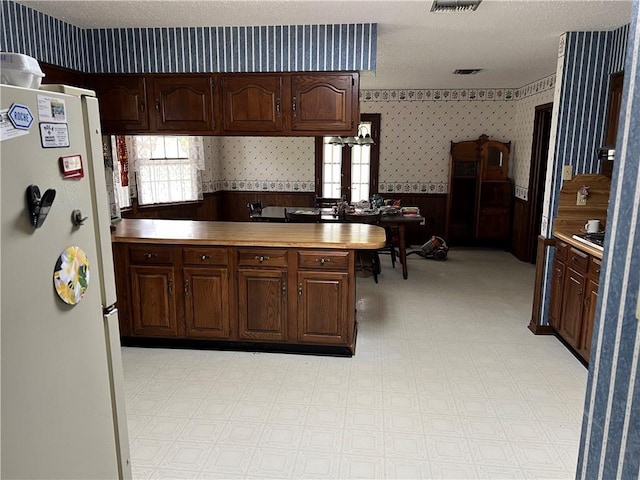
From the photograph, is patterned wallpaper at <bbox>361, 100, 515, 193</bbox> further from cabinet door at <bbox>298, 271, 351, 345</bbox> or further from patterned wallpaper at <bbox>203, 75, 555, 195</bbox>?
cabinet door at <bbox>298, 271, 351, 345</bbox>

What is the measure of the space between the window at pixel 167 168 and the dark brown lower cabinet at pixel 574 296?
15.2ft

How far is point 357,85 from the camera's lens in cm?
353

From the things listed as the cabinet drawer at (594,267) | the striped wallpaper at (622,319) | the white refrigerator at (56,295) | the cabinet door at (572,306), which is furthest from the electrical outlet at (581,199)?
the white refrigerator at (56,295)

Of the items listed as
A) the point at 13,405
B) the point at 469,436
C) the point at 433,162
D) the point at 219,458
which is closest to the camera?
the point at 13,405

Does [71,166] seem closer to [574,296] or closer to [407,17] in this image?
[407,17]

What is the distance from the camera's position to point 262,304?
3.34 meters

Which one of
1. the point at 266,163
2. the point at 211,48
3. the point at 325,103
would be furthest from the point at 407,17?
the point at 266,163

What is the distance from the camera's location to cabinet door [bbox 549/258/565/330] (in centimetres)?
355

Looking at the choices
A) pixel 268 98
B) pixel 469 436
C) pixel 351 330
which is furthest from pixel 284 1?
pixel 469 436

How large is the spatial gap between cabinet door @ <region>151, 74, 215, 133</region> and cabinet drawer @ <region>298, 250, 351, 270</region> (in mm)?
1328

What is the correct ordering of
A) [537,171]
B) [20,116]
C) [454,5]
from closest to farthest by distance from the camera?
[20,116] → [454,5] → [537,171]

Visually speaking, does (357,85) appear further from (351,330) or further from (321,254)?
(351,330)

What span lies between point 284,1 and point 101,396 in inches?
98.5

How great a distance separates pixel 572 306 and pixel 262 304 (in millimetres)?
2258
